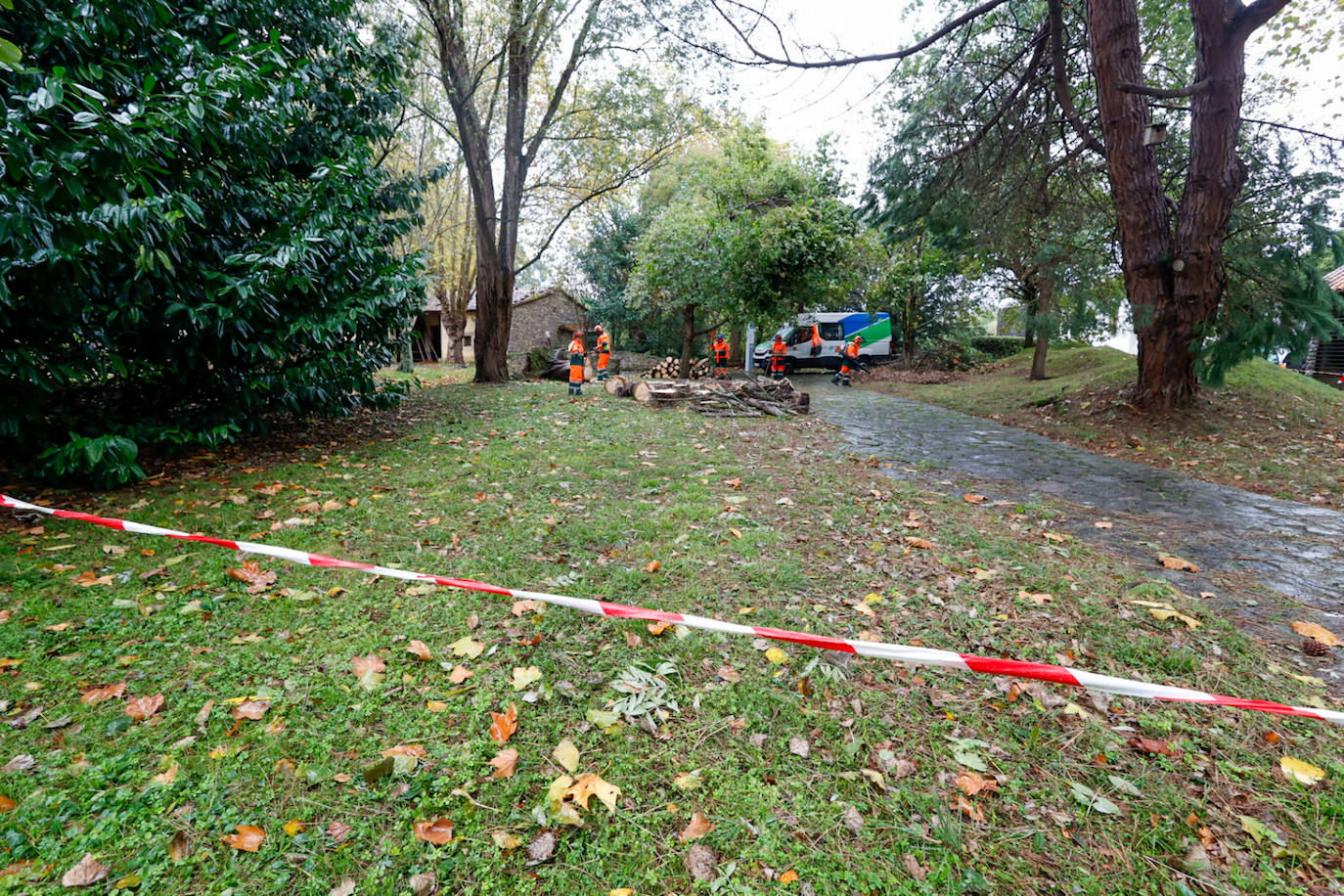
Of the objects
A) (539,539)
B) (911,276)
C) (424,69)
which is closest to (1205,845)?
(539,539)

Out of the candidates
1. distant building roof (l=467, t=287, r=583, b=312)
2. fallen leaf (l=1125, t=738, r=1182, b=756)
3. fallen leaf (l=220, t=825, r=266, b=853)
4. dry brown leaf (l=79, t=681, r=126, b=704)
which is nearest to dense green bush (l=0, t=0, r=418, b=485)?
dry brown leaf (l=79, t=681, r=126, b=704)

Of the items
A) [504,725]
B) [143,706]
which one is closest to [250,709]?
[143,706]

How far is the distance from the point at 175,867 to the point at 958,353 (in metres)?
27.5

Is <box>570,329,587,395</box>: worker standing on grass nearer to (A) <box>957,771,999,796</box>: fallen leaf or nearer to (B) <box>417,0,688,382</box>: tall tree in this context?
(B) <box>417,0,688,382</box>: tall tree

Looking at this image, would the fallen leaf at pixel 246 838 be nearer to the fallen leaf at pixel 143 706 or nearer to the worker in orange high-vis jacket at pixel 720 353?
the fallen leaf at pixel 143 706

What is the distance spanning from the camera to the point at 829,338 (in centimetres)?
2525

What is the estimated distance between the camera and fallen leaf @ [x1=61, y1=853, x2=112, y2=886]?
5.56 feet

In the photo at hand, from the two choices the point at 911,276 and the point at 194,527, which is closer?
the point at 194,527

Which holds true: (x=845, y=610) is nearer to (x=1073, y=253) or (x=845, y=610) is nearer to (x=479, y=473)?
(x=479, y=473)

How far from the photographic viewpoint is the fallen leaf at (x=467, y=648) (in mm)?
2832

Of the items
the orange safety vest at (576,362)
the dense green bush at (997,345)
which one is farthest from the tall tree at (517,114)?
the dense green bush at (997,345)

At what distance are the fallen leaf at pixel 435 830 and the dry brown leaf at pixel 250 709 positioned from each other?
3.21 ft

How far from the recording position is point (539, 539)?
421cm

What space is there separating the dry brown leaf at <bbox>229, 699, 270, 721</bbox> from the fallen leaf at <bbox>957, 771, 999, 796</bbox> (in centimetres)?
277
